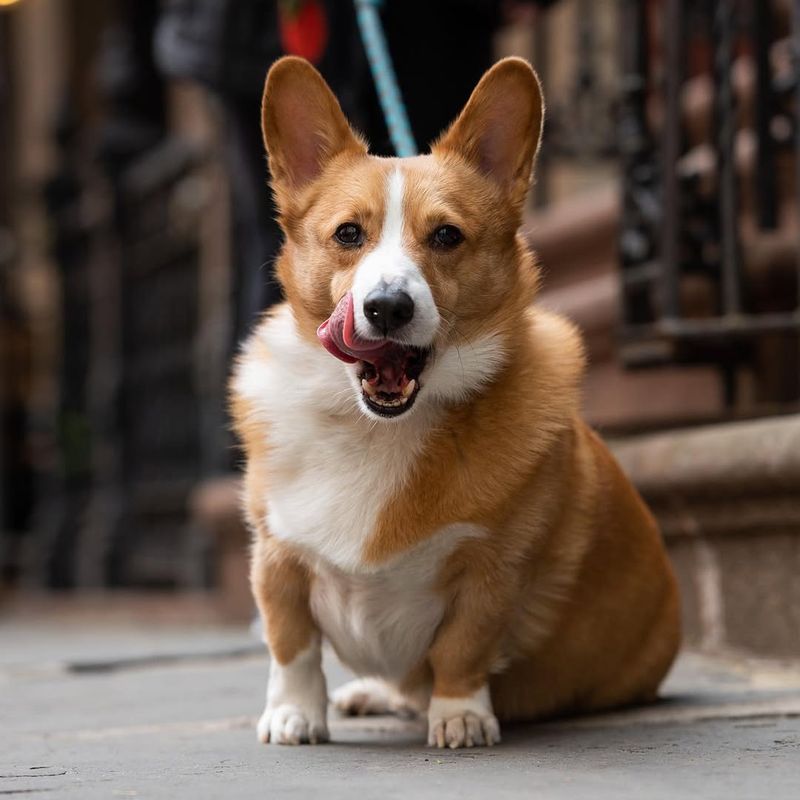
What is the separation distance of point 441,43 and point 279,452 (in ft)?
5.82

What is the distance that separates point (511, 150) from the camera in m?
2.50

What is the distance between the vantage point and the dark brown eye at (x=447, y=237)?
235 centimetres

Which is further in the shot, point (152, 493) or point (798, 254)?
point (152, 493)

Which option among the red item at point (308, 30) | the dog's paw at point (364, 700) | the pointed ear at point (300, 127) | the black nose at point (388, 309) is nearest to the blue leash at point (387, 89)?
the pointed ear at point (300, 127)

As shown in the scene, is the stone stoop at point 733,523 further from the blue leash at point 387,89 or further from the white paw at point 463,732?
the white paw at point 463,732

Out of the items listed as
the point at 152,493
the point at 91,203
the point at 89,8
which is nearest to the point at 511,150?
the point at 152,493

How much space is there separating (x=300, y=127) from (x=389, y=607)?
0.81m

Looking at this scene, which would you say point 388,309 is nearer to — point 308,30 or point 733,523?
point 733,523

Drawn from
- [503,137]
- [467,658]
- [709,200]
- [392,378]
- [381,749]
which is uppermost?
[503,137]

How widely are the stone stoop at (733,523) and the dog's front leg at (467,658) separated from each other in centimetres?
100

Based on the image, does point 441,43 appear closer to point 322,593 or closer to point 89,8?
point 322,593

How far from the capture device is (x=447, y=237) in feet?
7.75

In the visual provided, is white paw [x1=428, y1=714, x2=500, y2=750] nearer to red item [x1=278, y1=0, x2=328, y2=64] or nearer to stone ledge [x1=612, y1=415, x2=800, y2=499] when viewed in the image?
stone ledge [x1=612, y1=415, x2=800, y2=499]

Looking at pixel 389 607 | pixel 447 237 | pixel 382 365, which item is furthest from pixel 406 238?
pixel 389 607
